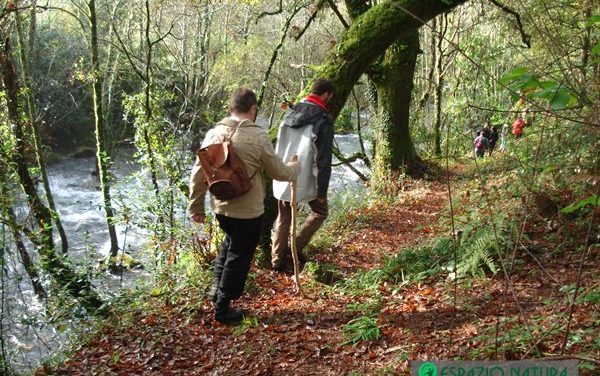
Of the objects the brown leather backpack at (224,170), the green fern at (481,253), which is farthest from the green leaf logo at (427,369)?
the green fern at (481,253)

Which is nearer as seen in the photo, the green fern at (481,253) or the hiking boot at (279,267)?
the green fern at (481,253)

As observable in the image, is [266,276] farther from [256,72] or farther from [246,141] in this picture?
[256,72]

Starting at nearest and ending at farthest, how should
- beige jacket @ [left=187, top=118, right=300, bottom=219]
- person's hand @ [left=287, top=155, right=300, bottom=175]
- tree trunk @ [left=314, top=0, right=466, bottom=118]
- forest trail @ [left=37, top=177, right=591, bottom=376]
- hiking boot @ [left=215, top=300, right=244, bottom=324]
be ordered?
forest trail @ [left=37, top=177, right=591, bottom=376], beige jacket @ [left=187, top=118, right=300, bottom=219], hiking boot @ [left=215, top=300, right=244, bottom=324], person's hand @ [left=287, top=155, right=300, bottom=175], tree trunk @ [left=314, top=0, right=466, bottom=118]

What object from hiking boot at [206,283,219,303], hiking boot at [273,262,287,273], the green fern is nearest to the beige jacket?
hiking boot at [206,283,219,303]

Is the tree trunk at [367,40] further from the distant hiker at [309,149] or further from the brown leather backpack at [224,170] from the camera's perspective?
the brown leather backpack at [224,170]

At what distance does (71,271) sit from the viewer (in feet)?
21.1

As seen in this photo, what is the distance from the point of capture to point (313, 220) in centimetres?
600

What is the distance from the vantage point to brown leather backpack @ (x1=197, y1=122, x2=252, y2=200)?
4.41m

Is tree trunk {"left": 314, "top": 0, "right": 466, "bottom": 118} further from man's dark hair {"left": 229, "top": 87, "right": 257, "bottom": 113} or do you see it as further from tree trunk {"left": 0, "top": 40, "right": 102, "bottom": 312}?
tree trunk {"left": 0, "top": 40, "right": 102, "bottom": 312}

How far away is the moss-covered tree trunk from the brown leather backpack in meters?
7.04

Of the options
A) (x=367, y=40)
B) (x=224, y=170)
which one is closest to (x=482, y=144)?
(x=367, y=40)

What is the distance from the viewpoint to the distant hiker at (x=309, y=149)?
218 inches

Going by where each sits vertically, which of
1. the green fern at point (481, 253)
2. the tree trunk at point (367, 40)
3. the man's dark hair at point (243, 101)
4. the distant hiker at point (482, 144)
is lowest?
the green fern at point (481, 253)

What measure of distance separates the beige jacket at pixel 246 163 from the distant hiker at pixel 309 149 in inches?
36.4
